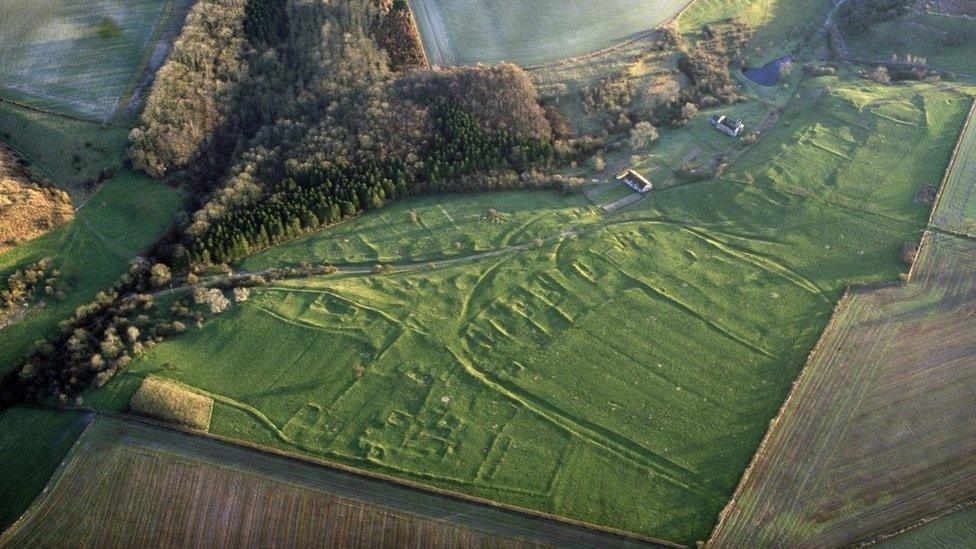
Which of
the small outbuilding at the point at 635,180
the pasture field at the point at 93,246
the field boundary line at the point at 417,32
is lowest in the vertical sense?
the small outbuilding at the point at 635,180

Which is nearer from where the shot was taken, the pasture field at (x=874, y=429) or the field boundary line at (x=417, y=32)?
the pasture field at (x=874, y=429)

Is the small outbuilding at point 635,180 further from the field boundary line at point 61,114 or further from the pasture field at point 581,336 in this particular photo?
the field boundary line at point 61,114

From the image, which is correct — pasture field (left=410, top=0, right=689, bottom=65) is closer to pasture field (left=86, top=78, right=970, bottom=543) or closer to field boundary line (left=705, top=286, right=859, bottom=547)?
pasture field (left=86, top=78, right=970, bottom=543)

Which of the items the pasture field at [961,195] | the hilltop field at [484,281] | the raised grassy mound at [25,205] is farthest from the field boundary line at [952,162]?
the raised grassy mound at [25,205]

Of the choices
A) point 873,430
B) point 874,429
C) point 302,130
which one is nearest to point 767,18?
point 874,429

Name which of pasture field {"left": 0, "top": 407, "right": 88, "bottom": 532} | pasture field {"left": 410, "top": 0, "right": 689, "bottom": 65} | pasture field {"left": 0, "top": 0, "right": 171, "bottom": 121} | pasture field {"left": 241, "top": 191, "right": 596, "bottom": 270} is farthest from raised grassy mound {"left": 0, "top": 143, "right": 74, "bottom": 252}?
pasture field {"left": 410, "top": 0, "right": 689, "bottom": 65}

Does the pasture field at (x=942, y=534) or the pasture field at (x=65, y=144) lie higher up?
the pasture field at (x=65, y=144)
